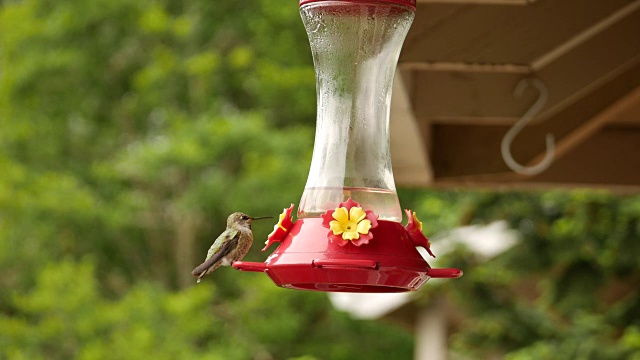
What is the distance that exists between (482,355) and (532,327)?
515mm

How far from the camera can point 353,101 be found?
313 cm

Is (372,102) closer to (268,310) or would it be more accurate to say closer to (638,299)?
(638,299)

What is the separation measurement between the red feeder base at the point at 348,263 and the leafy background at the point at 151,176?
10.6 meters

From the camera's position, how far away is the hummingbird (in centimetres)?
314

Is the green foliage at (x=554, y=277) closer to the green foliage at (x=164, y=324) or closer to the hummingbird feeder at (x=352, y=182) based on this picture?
the hummingbird feeder at (x=352, y=182)

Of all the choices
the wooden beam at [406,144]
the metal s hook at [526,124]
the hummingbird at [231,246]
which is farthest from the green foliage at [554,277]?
the hummingbird at [231,246]

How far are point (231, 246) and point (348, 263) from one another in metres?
0.53

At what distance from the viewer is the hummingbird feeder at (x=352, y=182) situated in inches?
110

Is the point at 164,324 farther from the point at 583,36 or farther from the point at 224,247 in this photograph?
the point at 224,247

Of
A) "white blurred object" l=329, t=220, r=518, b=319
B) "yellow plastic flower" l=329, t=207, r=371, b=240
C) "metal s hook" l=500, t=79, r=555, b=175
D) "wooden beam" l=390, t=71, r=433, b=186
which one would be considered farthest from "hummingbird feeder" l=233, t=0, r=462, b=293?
"white blurred object" l=329, t=220, r=518, b=319

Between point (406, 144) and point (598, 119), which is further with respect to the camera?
point (406, 144)

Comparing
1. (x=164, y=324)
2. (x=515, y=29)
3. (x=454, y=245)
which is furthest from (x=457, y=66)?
(x=164, y=324)

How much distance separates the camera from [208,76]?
1653cm

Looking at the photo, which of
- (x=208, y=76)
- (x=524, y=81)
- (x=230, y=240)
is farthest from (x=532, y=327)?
(x=208, y=76)
